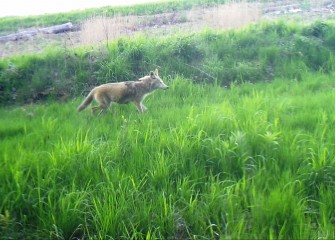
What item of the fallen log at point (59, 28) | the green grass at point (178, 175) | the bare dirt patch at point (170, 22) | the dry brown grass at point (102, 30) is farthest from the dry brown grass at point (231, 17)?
the green grass at point (178, 175)

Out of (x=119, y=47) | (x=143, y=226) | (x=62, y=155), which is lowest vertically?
(x=143, y=226)

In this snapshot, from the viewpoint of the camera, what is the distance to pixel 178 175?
531 cm

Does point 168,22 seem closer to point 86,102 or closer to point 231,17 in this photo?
point 231,17

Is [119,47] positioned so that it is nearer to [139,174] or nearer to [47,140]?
[47,140]

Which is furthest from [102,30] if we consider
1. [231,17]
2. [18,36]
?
[231,17]

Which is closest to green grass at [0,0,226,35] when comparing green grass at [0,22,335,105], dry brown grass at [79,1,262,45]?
dry brown grass at [79,1,262,45]

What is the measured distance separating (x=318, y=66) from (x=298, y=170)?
22.1ft

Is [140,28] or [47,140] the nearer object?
[47,140]

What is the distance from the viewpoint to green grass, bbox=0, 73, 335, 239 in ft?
14.1

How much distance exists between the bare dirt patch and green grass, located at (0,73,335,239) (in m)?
5.71

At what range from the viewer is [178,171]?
17.5ft

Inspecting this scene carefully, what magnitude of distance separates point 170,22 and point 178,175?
466 inches

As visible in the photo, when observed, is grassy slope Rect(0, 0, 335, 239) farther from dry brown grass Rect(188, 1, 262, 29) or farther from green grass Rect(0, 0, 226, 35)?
green grass Rect(0, 0, 226, 35)

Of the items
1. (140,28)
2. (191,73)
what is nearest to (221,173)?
(191,73)
